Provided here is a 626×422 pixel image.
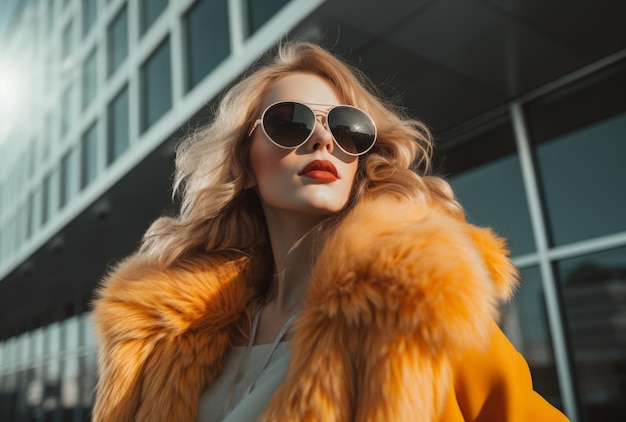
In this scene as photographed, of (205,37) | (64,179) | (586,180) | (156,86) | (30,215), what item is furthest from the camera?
(30,215)

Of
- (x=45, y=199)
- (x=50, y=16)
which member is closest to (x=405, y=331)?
(x=45, y=199)

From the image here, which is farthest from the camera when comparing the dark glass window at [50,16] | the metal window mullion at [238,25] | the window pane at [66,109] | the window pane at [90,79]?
the dark glass window at [50,16]

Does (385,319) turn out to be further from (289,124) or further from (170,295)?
(170,295)

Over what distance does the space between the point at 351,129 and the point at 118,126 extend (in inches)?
289

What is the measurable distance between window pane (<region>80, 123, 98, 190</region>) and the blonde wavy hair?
7374mm

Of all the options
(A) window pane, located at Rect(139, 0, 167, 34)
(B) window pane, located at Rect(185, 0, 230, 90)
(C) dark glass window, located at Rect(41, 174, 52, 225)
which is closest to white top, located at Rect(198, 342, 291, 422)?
(B) window pane, located at Rect(185, 0, 230, 90)

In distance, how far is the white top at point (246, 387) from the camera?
1147mm

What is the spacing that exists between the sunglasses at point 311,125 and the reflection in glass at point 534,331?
3.16 metres

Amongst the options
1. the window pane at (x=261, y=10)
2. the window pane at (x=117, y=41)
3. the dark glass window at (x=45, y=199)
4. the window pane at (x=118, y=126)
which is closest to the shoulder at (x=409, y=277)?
the window pane at (x=261, y=10)

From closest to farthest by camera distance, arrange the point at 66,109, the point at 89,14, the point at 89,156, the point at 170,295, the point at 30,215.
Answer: the point at 170,295
the point at 89,156
the point at 89,14
the point at 66,109
the point at 30,215

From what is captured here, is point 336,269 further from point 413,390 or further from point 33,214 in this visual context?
point 33,214

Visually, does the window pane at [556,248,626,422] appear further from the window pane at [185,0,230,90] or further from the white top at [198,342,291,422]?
the window pane at [185,0,230,90]

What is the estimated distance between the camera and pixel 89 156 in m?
9.14

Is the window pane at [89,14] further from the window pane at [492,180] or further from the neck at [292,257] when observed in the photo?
the neck at [292,257]
